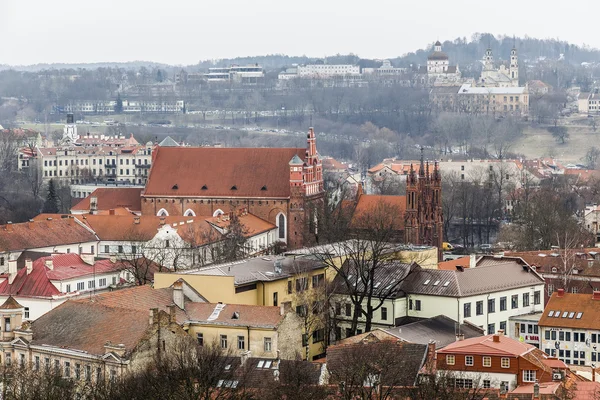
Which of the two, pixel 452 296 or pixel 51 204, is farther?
pixel 51 204

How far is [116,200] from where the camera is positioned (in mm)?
100125

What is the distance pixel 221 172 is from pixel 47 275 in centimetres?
3122

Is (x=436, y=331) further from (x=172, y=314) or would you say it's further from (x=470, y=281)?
(x=172, y=314)

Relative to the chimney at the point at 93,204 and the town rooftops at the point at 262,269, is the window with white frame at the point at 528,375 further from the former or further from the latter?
the chimney at the point at 93,204

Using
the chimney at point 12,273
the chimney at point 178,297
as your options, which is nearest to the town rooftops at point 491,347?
the chimney at point 178,297

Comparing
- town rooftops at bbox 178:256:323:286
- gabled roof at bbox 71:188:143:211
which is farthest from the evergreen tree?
town rooftops at bbox 178:256:323:286

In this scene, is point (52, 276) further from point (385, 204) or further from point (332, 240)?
point (385, 204)

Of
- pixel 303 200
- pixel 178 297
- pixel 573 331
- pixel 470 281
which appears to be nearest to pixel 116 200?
pixel 303 200

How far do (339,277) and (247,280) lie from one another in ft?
16.3

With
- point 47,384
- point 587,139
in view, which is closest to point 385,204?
point 47,384

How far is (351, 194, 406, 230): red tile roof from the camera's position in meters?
86.4

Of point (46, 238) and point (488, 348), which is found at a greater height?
point (488, 348)

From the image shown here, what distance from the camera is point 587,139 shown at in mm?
197625

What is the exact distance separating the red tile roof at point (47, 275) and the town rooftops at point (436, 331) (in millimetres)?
16424
